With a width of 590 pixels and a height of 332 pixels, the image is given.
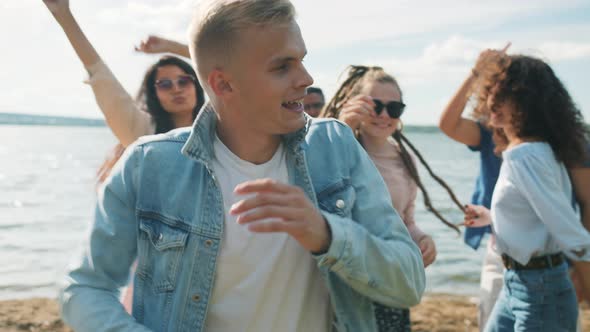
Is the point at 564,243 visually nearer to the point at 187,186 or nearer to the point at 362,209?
the point at 362,209

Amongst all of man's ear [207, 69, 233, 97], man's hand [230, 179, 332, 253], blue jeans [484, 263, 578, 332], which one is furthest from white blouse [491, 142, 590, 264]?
man's hand [230, 179, 332, 253]

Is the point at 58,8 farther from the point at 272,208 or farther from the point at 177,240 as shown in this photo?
the point at 272,208

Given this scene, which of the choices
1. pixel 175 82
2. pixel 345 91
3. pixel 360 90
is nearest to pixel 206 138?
pixel 360 90

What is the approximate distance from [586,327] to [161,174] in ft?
22.5

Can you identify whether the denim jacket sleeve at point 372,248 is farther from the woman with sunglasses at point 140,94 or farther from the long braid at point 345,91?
the woman with sunglasses at point 140,94

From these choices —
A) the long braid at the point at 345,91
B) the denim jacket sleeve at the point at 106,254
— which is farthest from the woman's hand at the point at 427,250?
the denim jacket sleeve at the point at 106,254

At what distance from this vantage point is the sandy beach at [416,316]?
751cm

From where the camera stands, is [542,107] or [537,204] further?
[542,107]

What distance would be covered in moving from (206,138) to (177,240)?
31 cm

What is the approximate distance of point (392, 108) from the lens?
3598mm

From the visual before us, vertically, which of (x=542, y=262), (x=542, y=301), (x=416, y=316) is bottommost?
(x=416, y=316)

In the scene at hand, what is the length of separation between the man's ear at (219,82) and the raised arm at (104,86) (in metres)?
2.08

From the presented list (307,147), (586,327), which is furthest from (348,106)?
(586,327)

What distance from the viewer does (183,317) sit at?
1.80 metres
